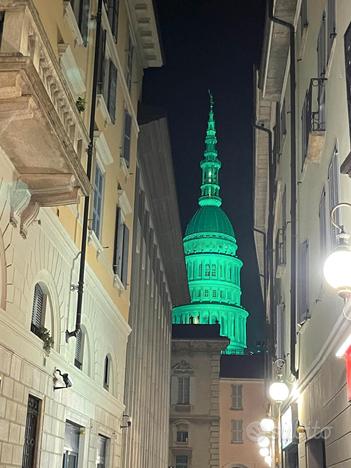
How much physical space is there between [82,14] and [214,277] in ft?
278

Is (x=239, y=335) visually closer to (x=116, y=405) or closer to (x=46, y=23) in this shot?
(x=116, y=405)

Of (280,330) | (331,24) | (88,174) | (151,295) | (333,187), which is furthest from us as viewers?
(151,295)

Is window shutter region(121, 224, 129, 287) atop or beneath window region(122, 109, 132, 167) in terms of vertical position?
beneath

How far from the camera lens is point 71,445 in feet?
48.9

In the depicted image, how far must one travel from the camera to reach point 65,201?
11.5 meters

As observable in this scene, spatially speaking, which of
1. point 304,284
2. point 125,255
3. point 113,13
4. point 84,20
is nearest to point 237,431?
point 125,255

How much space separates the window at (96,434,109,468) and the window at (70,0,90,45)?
8.96 metres

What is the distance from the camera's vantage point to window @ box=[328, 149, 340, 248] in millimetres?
10570

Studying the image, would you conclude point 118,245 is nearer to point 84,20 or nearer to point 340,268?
point 84,20

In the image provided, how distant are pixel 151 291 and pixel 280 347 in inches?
457

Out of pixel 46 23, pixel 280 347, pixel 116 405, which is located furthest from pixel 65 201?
pixel 280 347

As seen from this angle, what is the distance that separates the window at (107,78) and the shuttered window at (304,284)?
5.69 m

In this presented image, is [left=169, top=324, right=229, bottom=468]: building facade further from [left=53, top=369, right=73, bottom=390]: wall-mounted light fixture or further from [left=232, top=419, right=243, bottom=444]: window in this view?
[left=53, top=369, right=73, bottom=390]: wall-mounted light fixture

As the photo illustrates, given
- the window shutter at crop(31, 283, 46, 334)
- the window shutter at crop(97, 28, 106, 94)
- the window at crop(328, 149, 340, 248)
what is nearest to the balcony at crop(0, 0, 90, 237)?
the window shutter at crop(31, 283, 46, 334)
